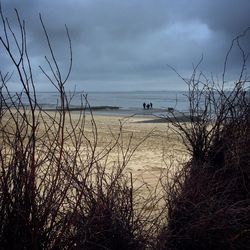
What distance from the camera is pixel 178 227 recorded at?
4.06 m

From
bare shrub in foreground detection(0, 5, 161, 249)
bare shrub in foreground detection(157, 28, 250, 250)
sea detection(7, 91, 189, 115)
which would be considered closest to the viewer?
bare shrub in foreground detection(0, 5, 161, 249)

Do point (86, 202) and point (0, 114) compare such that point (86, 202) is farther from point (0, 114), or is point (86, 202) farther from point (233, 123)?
point (233, 123)

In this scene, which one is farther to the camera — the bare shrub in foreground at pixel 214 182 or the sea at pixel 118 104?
the sea at pixel 118 104

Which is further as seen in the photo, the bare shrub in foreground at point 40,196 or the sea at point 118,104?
the sea at point 118,104

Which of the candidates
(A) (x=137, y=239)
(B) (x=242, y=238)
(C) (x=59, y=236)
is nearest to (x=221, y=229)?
(B) (x=242, y=238)

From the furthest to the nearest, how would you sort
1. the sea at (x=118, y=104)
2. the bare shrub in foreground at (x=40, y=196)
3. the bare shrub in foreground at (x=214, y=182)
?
the sea at (x=118, y=104) → the bare shrub in foreground at (x=214, y=182) → the bare shrub in foreground at (x=40, y=196)

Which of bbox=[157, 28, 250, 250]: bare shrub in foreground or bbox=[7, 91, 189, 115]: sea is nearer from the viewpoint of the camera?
bbox=[157, 28, 250, 250]: bare shrub in foreground

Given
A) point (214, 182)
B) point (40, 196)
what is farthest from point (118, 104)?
point (40, 196)

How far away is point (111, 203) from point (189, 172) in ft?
4.95

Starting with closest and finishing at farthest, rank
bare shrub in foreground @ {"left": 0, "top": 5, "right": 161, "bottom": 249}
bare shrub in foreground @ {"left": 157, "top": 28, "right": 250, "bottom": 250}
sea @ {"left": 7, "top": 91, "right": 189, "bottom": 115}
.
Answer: bare shrub in foreground @ {"left": 0, "top": 5, "right": 161, "bottom": 249} < bare shrub in foreground @ {"left": 157, "top": 28, "right": 250, "bottom": 250} < sea @ {"left": 7, "top": 91, "right": 189, "bottom": 115}

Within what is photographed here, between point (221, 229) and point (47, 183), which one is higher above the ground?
point (47, 183)

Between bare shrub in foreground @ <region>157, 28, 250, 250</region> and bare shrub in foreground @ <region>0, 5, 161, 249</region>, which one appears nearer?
bare shrub in foreground @ <region>0, 5, 161, 249</region>

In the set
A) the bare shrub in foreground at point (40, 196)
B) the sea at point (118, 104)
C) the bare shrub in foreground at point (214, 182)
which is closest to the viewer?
the bare shrub in foreground at point (40, 196)

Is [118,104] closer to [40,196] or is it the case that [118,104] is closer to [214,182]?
[214,182]
